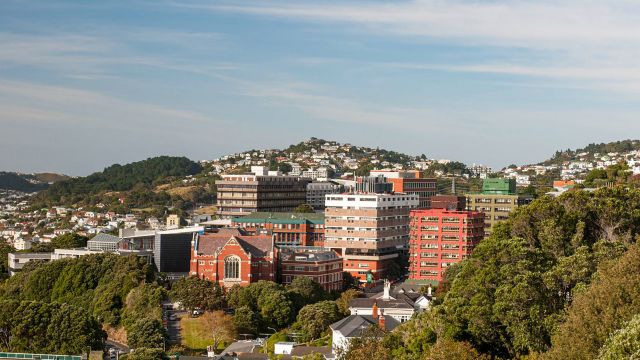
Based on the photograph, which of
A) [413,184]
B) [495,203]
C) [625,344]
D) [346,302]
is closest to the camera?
[625,344]

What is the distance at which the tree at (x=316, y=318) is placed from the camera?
83500 mm

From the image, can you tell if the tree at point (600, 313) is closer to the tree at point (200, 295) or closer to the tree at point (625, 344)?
the tree at point (625, 344)

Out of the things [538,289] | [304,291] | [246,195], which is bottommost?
[304,291]

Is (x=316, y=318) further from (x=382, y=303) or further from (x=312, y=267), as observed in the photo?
(x=312, y=267)

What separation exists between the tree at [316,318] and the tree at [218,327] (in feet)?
18.4

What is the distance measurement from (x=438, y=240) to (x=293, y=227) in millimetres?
26595

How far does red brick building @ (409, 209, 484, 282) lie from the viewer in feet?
364

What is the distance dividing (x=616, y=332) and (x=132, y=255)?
A: 73237 millimetres

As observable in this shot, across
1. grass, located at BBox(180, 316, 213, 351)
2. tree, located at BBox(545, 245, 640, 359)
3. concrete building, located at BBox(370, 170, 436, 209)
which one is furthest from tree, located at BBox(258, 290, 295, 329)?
concrete building, located at BBox(370, 170, 436, 209)

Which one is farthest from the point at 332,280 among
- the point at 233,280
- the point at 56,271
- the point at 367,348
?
the point at 367,348

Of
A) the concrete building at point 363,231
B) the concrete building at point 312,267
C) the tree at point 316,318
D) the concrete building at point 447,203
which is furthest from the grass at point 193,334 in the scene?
the concrete building at point 447,203

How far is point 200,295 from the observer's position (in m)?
93.1

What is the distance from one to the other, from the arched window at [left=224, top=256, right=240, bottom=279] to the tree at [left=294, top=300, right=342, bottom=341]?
53.5 feet

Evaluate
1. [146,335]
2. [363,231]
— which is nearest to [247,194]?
[363,231]
